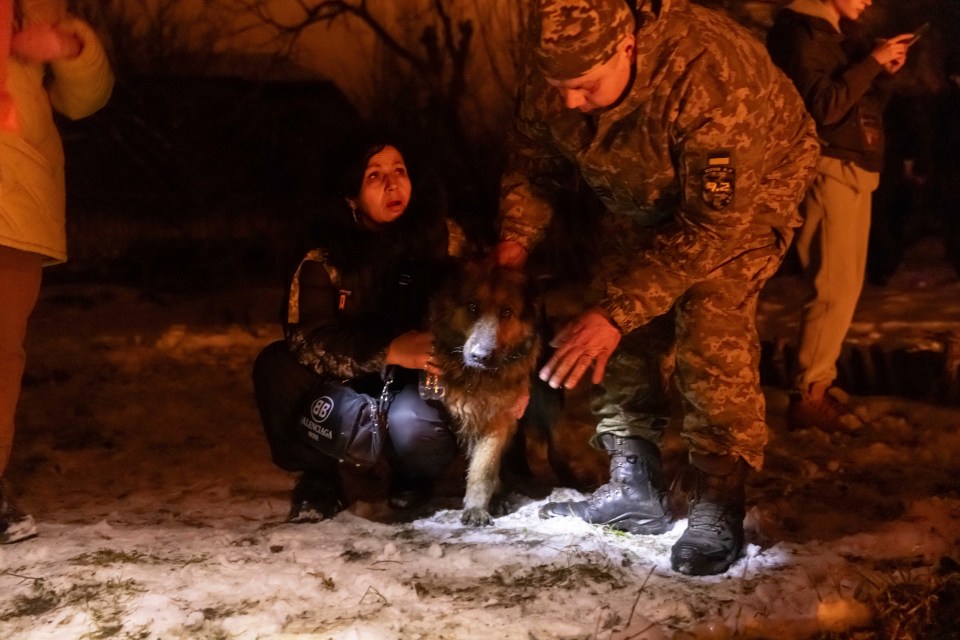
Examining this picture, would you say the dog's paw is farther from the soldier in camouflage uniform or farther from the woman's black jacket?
the woman's black jacket

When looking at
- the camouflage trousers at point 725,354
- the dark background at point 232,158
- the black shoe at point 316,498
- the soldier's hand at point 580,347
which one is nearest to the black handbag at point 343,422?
the black shoe at point 316,498

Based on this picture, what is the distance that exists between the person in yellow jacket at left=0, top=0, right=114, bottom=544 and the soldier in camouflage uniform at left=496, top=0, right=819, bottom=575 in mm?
1604

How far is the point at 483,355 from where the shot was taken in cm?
294

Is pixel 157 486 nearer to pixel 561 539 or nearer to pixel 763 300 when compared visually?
pixel 561 539

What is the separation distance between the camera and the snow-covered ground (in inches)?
91.7

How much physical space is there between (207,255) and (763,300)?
16.8ft

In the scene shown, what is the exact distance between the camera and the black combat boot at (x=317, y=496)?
314 centimetres

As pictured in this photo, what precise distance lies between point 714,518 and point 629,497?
0.40 metres

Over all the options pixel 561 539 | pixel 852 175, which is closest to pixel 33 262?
pixel 561 539

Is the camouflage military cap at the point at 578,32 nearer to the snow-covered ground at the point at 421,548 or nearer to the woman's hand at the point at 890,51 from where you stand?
the snow-covered ground at the point at 421,548

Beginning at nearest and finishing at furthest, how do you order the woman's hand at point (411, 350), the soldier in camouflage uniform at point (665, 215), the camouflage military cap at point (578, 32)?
the camouflage military cap at point (578, 32) → the soldier in camouflage uniform at point (665, 215) → the woman's hand at point (411, 350)

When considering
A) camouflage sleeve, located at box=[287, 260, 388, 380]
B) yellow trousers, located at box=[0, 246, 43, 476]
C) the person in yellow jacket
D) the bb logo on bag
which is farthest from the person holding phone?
yellow trousers, located at box=[0, 246, 43, 476]

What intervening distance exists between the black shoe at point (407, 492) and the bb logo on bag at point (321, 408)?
17.3 inches

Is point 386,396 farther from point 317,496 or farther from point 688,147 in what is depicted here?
point 688,147
